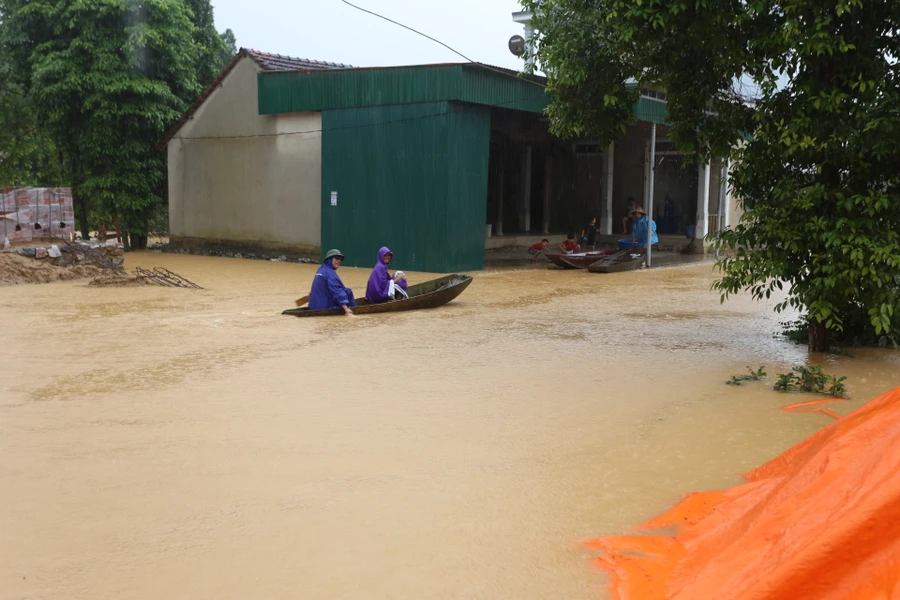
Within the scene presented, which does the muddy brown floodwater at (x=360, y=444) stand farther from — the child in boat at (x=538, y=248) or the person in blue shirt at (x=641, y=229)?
the child in boat at (x=538, y=248)

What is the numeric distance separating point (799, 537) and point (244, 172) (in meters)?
21.0

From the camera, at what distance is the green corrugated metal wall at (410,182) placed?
18.8 metres

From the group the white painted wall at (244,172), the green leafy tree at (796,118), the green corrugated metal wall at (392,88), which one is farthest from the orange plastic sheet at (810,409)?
the white painted wall at (244,172)

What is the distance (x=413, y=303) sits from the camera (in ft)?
42.5

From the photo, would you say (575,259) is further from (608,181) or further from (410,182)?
(608,181)

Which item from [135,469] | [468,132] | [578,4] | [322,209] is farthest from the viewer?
[322,209]

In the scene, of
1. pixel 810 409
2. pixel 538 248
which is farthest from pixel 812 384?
pixel 538 248

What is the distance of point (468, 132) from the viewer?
18.8 metres

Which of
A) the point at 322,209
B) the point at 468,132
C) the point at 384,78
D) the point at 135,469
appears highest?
the point at 384,78

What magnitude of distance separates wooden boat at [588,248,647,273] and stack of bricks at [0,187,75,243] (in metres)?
11.7

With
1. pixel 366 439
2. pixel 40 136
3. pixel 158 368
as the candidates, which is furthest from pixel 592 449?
pixel 40 136

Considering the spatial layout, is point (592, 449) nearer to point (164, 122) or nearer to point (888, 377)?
point (888, 377)

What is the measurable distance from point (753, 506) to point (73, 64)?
887 inches

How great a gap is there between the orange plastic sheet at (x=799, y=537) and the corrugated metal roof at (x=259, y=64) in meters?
18.4
